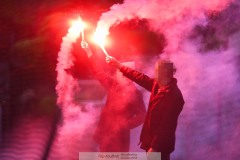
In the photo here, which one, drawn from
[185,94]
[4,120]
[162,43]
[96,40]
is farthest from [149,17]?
[4,120]

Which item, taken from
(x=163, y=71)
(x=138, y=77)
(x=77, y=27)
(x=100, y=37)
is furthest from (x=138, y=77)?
(x=77, y=27)

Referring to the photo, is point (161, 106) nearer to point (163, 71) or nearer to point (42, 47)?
point (163, 71)

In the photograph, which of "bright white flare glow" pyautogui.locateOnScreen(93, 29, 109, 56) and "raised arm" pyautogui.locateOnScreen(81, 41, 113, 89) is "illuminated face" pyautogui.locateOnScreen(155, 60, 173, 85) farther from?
"bright white flare glow" pyautogui.locateOnScreen(93, 29, 109, 56)

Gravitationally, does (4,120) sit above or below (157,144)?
above

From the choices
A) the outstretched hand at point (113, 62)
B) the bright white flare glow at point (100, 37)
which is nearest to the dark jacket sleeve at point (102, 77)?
the outstretched hand at point (113, 62)

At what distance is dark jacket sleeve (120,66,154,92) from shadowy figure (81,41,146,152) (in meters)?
0.12

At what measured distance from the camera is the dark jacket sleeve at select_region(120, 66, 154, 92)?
418 centimetres

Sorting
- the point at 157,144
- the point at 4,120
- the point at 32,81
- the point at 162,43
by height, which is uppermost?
the point at 162,43

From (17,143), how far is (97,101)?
1.13m

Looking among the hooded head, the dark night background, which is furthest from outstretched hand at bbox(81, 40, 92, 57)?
the hooded head

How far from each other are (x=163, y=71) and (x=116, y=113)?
69cm

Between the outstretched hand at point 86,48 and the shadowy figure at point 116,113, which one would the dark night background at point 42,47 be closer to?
the outstretched hand at point 86,48

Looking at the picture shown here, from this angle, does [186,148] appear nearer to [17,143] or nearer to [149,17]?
[149,17]

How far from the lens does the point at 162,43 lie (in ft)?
14.1
